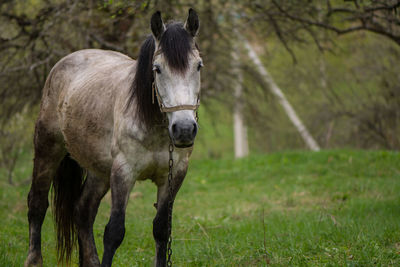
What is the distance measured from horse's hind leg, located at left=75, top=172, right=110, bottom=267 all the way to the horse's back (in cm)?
32

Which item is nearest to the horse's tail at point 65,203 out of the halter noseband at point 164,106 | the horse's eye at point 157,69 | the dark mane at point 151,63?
the dark mane at point 151,63

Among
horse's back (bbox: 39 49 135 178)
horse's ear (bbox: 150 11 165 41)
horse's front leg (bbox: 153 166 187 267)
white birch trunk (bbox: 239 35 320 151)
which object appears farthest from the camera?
white birch trunk (bbox: 239 35 320 151)

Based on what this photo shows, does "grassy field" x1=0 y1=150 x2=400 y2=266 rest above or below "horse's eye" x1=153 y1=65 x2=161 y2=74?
below

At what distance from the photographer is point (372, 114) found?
11.8m

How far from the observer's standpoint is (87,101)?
421 cm

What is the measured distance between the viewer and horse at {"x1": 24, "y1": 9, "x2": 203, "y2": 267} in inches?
128

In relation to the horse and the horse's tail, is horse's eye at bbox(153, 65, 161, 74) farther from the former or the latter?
the horse's tail

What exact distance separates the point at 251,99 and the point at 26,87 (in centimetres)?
571

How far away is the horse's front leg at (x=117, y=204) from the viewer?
11.6 ft

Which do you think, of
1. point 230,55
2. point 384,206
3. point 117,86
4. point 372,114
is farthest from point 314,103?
point 117,86

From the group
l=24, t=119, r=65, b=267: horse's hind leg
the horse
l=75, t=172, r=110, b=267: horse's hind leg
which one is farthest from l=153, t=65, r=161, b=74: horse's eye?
l=24, t=119, r=65, b=267: horse's hind leg

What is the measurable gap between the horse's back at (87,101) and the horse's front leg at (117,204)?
1.30ft

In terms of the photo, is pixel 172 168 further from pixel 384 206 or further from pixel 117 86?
pixel 384 206

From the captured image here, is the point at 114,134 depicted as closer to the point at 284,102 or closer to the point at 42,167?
the point at 42,167
